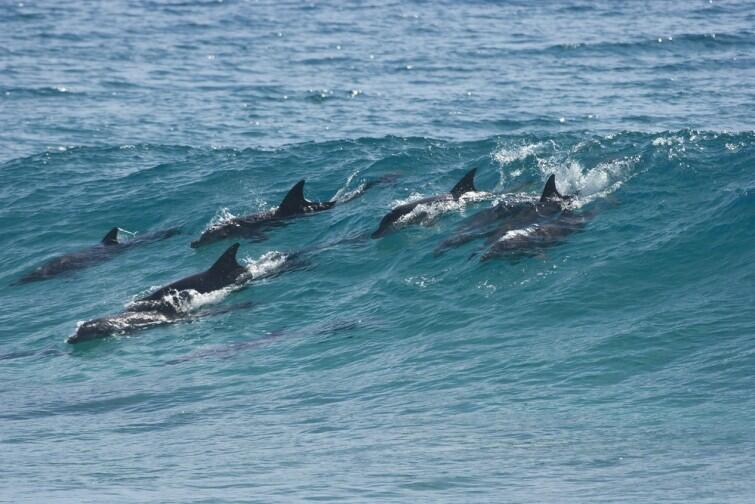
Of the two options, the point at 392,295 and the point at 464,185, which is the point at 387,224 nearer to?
the point at 464,185

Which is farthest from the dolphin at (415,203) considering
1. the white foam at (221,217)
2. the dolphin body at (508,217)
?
the white foam at (221,217)

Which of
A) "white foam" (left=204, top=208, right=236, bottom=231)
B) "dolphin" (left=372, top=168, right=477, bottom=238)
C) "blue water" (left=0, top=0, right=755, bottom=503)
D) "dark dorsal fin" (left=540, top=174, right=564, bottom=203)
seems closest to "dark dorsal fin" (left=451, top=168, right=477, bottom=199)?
"dolphin" (left=372, top=168, right=477, bottom=238)

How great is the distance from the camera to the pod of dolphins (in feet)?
81.6

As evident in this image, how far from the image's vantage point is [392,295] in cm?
2511

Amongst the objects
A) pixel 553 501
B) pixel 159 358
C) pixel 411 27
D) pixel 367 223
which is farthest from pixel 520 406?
pixel 411 27

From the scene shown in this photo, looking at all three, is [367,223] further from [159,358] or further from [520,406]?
[520,406]

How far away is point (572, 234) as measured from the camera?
1016 inches

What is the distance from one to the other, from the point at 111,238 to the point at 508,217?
9.39 metres

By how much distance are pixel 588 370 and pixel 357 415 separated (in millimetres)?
3700

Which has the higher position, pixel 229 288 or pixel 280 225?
pixel 280 225

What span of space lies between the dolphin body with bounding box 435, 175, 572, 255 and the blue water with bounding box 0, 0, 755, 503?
56cm

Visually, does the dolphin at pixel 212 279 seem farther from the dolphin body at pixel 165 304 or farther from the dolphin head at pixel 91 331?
the dolphin head at pixel 91 331

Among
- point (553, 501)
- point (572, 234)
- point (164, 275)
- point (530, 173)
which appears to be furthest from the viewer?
point (530, 173)

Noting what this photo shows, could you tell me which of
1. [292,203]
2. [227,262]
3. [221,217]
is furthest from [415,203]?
[221,217]
